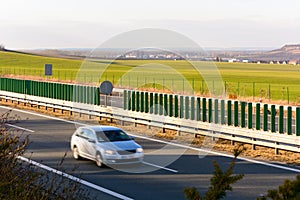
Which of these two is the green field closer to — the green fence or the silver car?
the green fence

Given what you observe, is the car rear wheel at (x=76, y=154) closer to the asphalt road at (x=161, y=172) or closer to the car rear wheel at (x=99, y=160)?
the asphalt road at (x=161, y=172)

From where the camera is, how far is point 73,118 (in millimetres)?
33750

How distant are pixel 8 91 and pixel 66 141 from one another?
70.6 ft

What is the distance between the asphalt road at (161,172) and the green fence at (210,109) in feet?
6.35

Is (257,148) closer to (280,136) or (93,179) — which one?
(280,136)

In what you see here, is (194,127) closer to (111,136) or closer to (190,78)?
(111,136)

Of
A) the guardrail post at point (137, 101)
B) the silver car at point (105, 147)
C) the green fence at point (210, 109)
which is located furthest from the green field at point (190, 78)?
the silver car at point (105, 147)

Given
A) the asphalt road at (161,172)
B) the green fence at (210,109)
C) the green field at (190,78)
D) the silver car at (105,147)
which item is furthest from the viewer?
the green field at (190,78)

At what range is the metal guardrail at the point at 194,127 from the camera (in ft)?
66.4

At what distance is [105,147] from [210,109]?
249 inches

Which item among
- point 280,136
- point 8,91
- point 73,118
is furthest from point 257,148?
point 8,91

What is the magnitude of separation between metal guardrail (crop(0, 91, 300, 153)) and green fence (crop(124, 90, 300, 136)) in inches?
12.2

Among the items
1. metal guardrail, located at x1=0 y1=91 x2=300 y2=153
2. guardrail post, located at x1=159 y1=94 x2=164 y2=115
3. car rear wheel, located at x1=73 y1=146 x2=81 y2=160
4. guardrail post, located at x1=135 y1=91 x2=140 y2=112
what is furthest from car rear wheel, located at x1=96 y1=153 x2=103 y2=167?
guardrail post, located at x1=135 y1=91 x2=140 y2=112

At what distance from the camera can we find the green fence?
21469 mm
